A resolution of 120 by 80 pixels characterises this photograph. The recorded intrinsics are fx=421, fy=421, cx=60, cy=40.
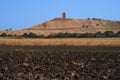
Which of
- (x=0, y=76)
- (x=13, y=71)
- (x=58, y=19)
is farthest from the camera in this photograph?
(x=58, y=19)

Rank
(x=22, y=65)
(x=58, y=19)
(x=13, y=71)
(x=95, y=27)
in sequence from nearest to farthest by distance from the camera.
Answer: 1. (x=13, y=71)
2. (x=22, y=65)
3. (x=95, y=27)
4. (x=58, y=19)

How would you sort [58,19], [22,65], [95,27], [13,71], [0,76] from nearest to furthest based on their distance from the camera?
1. [0,76]
2. [13,71]
3. [22,65]
4. [95,27]
5. [58,19]

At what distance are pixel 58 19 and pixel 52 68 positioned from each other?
166306mm

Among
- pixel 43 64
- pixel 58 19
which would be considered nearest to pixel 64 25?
pixel 58 19

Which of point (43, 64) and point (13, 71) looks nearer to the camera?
point (13, 71)

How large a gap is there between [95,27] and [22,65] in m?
155

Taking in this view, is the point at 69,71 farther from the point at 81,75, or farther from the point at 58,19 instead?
the point at 58,19

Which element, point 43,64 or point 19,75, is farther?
point 43,64

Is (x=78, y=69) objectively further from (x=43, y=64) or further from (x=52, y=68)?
(x=43, y=64)

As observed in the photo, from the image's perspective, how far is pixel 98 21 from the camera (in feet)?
620

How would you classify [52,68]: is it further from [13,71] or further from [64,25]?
[64,25]

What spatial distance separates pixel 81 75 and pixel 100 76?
92 centimetres

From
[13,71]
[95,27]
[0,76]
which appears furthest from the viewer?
[95,27]

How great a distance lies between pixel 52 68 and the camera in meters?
21.4
